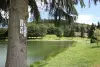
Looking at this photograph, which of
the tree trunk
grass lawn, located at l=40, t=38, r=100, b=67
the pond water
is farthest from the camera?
the pond water

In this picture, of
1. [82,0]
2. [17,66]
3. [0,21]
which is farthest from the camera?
[0,21]

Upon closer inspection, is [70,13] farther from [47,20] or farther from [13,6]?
[13,6]

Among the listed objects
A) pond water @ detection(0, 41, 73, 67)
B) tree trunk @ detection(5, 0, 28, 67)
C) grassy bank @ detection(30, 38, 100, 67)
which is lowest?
pond water @ detection(0, 41, 73, 67)

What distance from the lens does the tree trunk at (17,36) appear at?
208 inches

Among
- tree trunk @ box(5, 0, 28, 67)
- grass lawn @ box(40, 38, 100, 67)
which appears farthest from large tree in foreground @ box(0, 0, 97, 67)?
grass lawn @ box(40, 38, 100, 67)

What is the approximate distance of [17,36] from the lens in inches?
208

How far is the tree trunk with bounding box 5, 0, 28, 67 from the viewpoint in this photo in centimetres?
529

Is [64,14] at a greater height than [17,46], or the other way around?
[64,14]

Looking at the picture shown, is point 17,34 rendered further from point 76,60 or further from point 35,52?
point 35,52

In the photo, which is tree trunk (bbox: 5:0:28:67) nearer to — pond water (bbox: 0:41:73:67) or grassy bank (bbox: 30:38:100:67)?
pond water (bbox: 0:41:73:67)

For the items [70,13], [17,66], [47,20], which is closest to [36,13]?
[47,20]

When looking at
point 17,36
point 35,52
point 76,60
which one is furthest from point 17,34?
point 35,52

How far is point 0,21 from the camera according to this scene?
21.3 feet

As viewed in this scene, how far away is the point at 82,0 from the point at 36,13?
1144mm
